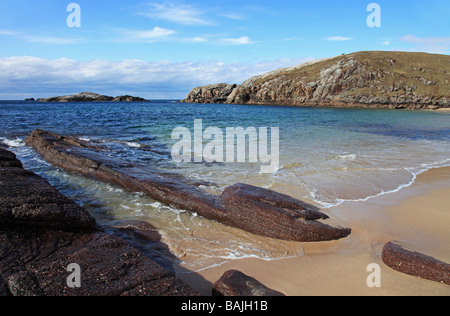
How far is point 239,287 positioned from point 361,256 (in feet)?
8.56

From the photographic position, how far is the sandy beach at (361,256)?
391 centimetres

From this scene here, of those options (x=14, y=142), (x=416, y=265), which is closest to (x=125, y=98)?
(x=14, y=142)

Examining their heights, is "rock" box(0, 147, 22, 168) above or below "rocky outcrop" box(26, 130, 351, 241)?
above

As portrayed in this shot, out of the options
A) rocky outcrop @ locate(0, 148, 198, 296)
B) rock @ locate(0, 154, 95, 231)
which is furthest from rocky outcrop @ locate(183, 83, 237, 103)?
rocky outcrop @ locate(0, 148, 198, 296)

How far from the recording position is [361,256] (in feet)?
15.7

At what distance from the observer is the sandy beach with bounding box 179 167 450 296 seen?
3.91 meters

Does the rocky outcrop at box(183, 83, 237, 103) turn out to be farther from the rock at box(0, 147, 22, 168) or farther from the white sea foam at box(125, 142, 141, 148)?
the rock at box(0, 147, 22, 168)

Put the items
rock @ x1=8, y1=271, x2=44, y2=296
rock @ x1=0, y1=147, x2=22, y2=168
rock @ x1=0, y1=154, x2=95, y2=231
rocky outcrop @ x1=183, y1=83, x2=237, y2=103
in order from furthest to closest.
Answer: rocky outcrop @ x1=183, y1=83, x2=237, y2=103
rock @ x1=0, y1=147, x2=22, y2=168
rock @ x1=0, y1=154, x2=95, y2=231
rock @ x1=8, y1=271, x2=44, y2=296

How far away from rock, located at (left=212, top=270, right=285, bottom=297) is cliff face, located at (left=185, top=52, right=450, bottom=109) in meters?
72.8

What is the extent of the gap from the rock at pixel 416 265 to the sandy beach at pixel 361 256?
0.09 meters

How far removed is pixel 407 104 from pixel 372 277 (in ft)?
237

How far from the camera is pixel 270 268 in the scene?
4438mm

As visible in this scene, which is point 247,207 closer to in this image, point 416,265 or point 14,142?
point 416,265
